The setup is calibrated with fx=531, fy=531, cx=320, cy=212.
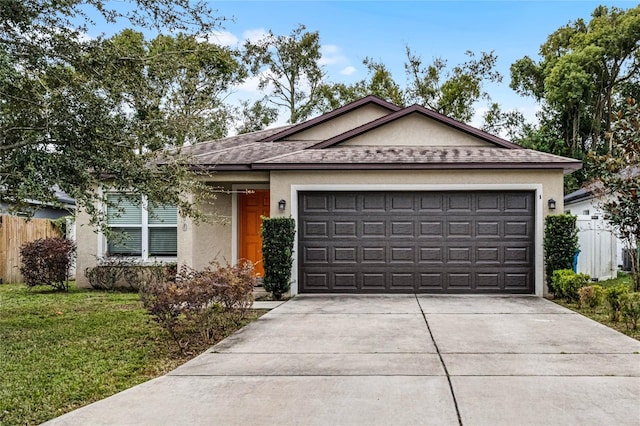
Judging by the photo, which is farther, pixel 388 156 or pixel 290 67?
pixel 290 67

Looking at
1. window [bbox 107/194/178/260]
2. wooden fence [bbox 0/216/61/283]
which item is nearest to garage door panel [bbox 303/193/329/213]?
window [bbox 107/194/178/260]

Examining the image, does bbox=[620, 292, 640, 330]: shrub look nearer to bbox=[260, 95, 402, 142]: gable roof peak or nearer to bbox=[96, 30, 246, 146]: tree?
bbox=[96, 30, 246, 146]: tree

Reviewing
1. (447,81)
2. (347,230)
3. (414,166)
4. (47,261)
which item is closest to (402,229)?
(347,230)

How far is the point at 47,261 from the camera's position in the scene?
13.1 meters

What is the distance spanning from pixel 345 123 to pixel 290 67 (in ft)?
58.2

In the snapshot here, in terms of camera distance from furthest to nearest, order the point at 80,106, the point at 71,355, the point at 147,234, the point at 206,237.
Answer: the point at 147,234, the point at 206,237, the point at 80,106, the point at 71,355

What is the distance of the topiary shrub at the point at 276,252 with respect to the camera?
11.0m

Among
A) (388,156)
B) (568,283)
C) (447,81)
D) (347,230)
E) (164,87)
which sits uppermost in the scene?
(447,81)

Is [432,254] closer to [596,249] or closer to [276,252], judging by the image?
[276,252]

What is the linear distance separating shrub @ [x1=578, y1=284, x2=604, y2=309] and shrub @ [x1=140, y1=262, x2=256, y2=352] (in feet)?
18.9

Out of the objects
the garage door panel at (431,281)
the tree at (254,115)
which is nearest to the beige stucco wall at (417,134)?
the garage door panel at (431,281)

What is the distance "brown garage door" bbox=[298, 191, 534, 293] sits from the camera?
450 inches

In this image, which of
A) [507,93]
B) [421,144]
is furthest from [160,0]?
[507,93]

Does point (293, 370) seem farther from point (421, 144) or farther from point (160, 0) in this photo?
point (421, 144)
